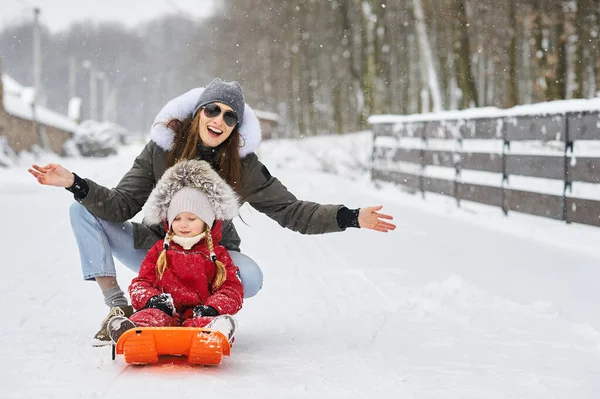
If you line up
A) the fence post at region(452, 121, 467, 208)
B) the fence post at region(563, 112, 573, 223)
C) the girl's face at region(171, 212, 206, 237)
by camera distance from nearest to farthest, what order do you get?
the girl's face at region(171, 212, 206, 237)
the fence post at region(563, 112, 573, 223)
the fence post at region(452, 121, 467, 208)

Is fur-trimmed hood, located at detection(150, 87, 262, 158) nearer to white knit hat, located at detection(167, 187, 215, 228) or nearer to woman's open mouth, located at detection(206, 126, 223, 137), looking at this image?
woman's open mouth, located at detection(206, 126, 223, 137)

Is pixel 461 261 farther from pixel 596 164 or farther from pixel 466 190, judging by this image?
pixel 466 190

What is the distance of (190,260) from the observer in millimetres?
3795

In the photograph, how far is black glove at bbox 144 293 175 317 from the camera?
143 inches

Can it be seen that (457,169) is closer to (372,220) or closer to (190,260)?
(372,220)

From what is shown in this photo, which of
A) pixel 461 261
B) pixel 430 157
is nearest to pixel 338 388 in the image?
pixel 461 261

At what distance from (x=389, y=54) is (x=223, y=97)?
35899 mm

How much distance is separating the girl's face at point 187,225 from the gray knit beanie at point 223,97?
2.07 ft

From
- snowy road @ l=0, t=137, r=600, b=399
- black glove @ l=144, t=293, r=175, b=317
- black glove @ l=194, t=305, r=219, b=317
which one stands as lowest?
snowy road @ l=0, t=137, r=600, b=399

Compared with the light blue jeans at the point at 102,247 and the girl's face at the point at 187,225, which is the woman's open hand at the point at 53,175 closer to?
the light blue jeans at the point at 102,247

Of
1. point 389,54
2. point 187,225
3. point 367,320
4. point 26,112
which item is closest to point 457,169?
point 367,320

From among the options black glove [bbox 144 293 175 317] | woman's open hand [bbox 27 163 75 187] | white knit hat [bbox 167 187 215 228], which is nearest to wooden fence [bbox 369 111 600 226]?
white knit hat [bbox 167 187 215 228]

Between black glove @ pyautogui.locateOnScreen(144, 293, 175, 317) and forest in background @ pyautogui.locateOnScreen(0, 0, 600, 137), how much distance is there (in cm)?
1664

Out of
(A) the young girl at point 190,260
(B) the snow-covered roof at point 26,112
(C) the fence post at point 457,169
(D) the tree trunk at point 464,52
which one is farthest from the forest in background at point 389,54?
(A) the young girl at point 190,260
